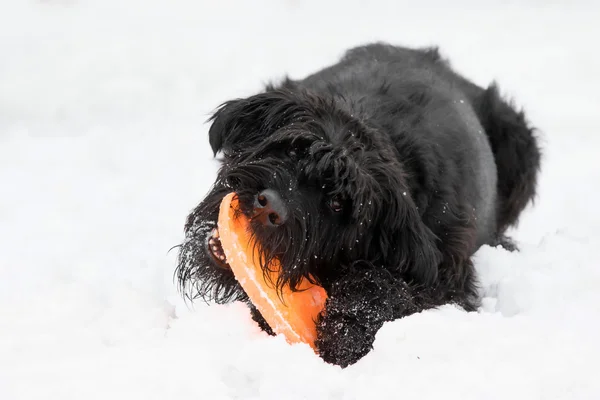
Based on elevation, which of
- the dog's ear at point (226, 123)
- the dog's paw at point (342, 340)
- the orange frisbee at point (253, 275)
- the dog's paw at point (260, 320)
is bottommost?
the dog's paw at point (260, 320)

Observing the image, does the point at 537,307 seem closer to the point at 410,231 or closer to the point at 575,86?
the point at 410,231

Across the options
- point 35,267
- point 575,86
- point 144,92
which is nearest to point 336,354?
point 35,267

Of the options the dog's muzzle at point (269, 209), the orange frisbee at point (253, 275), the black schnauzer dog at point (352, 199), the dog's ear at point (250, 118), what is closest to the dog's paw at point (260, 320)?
the black schnauzer dog at point (352, 199)

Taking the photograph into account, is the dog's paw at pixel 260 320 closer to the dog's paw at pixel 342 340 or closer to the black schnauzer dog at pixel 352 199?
Result: the black schnauzer dog at pixel 352 199

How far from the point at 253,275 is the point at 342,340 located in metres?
0.51

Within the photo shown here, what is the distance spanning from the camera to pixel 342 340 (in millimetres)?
3293

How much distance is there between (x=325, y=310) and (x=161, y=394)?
3.14 feet

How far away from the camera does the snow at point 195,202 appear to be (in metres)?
2.96

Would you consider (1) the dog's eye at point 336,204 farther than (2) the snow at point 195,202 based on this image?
Yes

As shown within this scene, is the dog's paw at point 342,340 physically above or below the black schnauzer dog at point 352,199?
below

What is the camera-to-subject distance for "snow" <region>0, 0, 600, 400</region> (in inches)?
116

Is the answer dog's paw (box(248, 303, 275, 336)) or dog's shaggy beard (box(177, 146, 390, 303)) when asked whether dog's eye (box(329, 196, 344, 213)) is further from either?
dog's paw (box(248, 303, 275, 336))

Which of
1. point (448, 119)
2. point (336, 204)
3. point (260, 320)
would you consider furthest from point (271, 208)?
point (448, 119)

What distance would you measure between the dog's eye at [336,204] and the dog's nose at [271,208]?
261 mm
